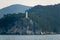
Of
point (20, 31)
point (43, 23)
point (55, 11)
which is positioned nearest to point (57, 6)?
point (55, 11)

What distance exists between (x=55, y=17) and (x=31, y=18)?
1163 centimetres

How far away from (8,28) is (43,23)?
12446mm

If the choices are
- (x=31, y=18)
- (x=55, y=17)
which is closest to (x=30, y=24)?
(x=31, y=18)

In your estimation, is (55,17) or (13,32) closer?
(13,32)

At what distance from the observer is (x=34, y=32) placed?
515 feet

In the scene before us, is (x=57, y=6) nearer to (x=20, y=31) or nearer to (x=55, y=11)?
(x=55, y=11)

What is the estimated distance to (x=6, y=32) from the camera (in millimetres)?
157625

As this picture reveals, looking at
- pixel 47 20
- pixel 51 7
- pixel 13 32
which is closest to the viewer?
pixel 13 32

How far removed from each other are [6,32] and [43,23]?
48.5 ft

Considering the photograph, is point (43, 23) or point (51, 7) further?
point (51, 7)

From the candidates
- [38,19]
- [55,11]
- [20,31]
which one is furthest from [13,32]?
[55,11]

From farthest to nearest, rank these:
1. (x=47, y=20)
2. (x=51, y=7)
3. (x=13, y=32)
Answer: (x=51, y=7) < (x=47, y=20) < (x=13, y=32)

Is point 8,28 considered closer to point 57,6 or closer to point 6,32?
point 6,32

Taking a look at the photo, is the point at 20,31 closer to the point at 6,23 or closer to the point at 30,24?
the point at 30,24
